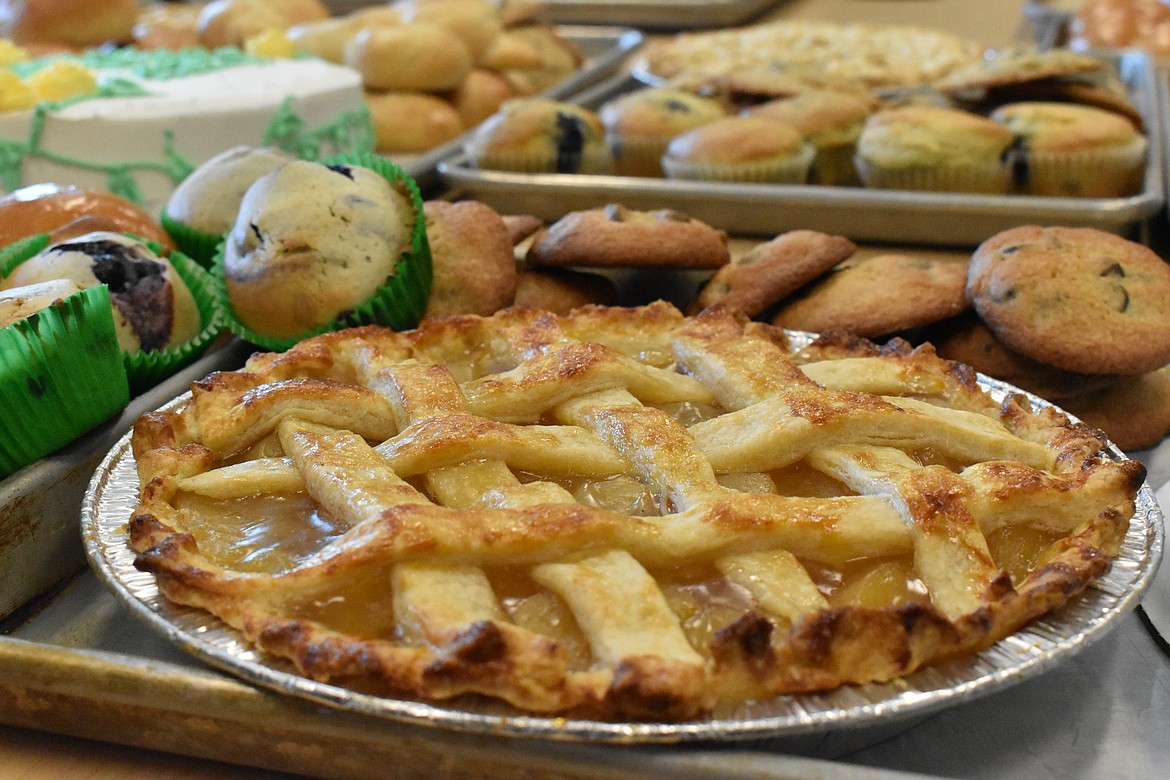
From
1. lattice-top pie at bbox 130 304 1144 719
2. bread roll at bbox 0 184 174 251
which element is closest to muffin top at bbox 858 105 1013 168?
lattice-top pie at bbox 130 304 1144 719

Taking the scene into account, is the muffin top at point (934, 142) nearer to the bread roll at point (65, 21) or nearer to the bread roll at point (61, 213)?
the bread roll at point (61, 213)

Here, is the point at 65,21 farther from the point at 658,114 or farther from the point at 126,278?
the point at 126,278

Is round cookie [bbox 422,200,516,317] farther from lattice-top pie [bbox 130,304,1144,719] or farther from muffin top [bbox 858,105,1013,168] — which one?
muffin top [bbox 858,105,1013,168]

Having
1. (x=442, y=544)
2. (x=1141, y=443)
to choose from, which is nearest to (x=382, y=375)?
(x=442, y=544)

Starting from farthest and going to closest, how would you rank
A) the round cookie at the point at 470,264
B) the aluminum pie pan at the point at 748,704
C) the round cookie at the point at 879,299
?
1. the round cookie at the point at 470,264
2. the round cookie at the point at 879,299
3. the aluminum pie pan at the point at 748,704

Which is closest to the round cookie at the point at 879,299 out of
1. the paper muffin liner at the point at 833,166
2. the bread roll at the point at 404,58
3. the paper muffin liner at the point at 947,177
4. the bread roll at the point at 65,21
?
the paper muffin liner at the point at 947,177

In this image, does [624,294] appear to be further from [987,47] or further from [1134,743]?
[987,47]
